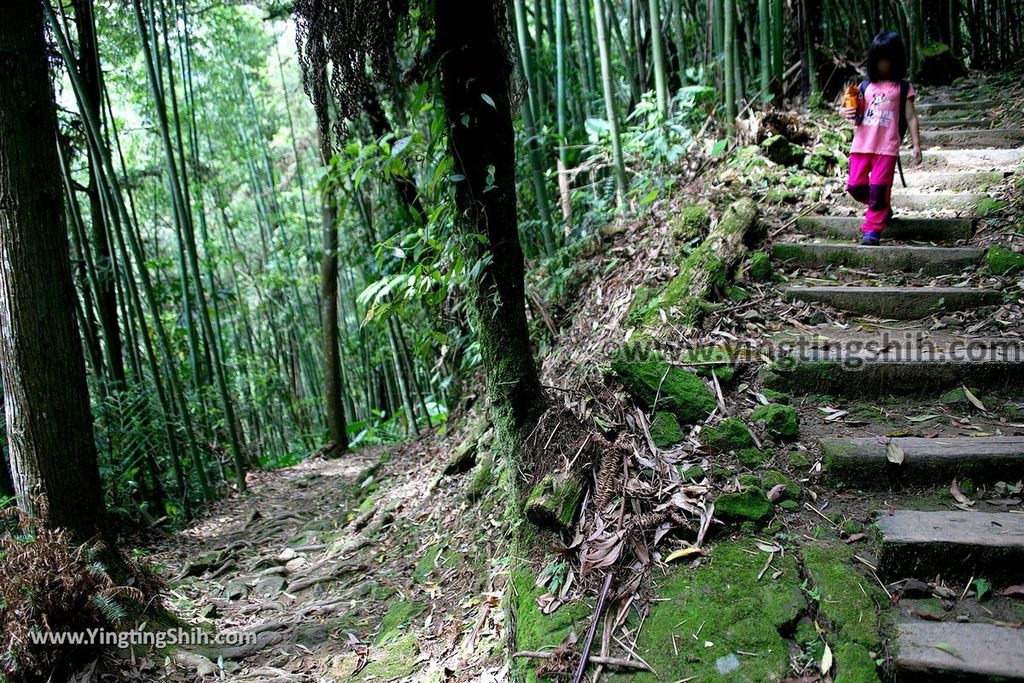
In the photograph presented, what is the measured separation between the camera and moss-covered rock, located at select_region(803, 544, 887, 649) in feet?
5.41

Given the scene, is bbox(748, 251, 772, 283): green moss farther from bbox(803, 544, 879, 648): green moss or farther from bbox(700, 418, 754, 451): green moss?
bbox(803, 544, 879, 648): green moss

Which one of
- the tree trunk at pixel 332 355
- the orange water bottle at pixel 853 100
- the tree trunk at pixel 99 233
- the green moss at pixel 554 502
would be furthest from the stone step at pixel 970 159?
the tree trunk at pixel 99 233

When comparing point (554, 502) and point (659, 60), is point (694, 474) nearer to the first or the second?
point (554, 502)

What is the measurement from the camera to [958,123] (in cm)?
517

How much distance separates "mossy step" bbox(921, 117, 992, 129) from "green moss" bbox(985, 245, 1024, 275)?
2.77 metres

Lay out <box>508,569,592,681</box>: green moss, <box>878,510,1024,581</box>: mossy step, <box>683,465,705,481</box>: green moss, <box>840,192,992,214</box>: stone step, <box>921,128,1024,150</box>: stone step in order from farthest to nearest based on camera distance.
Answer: <box>921,128,1024,150</box>: stone step, <box>840,192,992,214</box>: stone step, <box>683,465,705,481</box>: green moss, <box>508,569,592,681</box>: green moss, <box>878,510,1024,581</box>: mossy step

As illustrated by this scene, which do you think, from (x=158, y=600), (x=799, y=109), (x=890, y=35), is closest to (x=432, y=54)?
(x=158, y=600)

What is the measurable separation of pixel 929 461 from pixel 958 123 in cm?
450

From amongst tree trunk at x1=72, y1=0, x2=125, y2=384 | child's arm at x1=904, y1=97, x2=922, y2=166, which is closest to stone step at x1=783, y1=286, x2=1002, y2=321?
child's arm at x1=904, y1=97, x2=922, y2=166

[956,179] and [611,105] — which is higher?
[611,105]

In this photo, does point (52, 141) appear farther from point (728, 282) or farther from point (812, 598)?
point (812, 598)

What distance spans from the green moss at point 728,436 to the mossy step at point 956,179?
2.68 meters

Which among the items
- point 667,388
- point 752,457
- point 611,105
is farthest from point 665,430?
point 611,105

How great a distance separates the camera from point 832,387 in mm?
2564
